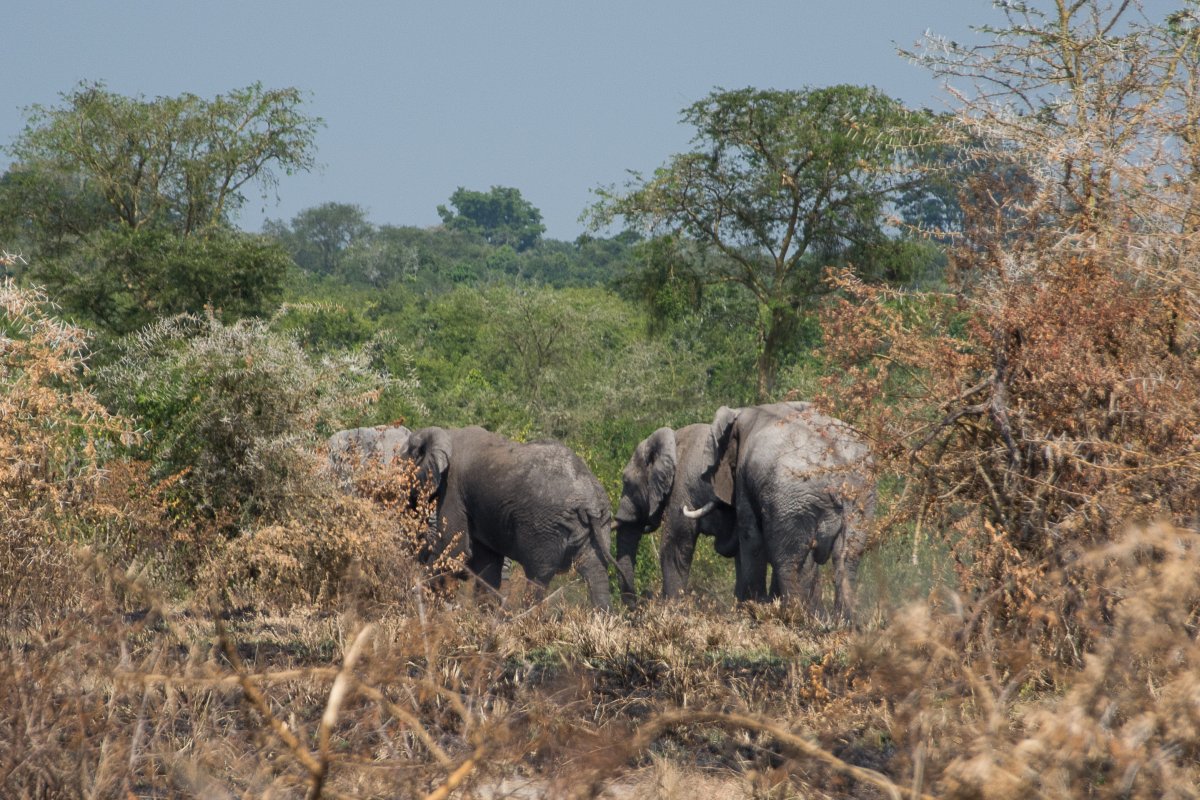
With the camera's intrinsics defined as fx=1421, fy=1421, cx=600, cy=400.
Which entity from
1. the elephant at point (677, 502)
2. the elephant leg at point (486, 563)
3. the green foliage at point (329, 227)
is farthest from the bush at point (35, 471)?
the green foliage at point (329, 227)

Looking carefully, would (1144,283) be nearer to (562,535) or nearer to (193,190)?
(562,535)

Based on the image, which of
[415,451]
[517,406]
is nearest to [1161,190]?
[415,451]

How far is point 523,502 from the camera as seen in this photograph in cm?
1327

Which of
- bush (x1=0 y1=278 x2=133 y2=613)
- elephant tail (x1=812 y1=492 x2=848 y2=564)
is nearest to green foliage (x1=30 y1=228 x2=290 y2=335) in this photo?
elephant tail (x1=812 y1=492 x2=848 y2=564)

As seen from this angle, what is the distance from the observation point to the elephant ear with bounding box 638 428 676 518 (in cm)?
1417

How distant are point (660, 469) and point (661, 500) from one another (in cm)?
32

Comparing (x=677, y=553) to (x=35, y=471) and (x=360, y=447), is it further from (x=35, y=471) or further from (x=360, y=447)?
(x=35, y=471)

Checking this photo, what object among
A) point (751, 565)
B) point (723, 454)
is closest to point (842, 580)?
point (751, 565)

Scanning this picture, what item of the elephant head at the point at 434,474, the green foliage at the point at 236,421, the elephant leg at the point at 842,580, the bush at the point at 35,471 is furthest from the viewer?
the elephant head at the point at 434,474

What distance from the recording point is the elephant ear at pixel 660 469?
14.2m

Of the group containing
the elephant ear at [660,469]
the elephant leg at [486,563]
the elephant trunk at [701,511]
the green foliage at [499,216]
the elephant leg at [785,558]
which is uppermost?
the green foliage at [499,216]

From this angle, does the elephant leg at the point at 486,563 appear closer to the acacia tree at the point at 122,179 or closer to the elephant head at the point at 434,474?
the elephant head at the point at 434,474

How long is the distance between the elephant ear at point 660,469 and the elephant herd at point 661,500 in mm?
12

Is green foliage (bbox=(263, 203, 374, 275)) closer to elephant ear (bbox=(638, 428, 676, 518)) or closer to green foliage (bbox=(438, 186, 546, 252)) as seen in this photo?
green foliage (bbox=(438, 186, 546, 252))
